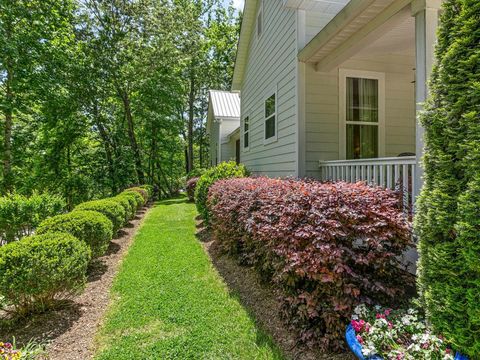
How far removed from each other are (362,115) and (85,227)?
576 cm

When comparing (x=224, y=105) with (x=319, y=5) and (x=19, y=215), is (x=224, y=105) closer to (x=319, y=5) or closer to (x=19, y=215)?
(x=319, y=5)

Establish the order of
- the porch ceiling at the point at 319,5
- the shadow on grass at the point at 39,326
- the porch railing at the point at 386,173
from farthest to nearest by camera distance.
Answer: the porch ceiling at the point at 319,5, the porch railing at the point at 386,173, the shadow on grass at the point at 39,326

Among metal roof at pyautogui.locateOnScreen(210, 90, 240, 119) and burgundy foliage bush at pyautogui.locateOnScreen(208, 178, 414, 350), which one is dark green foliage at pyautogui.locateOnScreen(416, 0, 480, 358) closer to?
burgundy foliage bush at pyautogui.locateOnScreen(208, 178, 414, 350)

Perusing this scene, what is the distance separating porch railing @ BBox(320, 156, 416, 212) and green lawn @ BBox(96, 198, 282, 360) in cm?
238

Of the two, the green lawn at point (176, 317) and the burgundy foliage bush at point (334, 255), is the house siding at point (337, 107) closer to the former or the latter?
the burgundy foliage bush at point (334, 255)

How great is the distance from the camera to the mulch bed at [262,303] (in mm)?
2705

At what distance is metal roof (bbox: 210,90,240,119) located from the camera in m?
18.6

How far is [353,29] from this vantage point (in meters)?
4.36

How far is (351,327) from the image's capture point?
244cm

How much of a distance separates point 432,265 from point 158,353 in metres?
2.58

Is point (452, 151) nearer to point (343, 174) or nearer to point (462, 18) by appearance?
point (462, 18)

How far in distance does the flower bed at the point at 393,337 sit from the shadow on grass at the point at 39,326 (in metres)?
3.10

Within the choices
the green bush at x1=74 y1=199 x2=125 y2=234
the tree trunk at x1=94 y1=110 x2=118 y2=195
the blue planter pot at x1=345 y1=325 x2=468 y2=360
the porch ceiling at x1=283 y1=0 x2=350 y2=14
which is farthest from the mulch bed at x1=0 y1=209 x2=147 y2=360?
the tree trunk at x1=94 y1=110 x2=118 y2=195

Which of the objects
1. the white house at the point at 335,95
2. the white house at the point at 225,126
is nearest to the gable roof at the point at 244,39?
the white house at the point at 335,95
